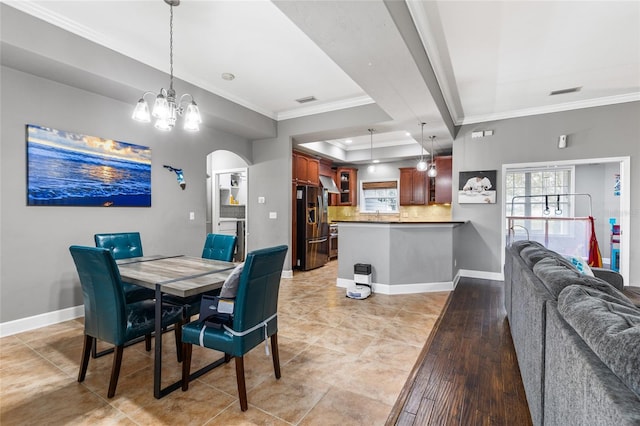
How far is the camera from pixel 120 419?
177cm

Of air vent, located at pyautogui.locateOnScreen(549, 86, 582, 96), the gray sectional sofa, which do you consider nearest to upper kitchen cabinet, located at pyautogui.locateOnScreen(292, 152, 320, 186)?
air vent, located at pyautogui.locateOnScreen(549, 86, 582, 96)

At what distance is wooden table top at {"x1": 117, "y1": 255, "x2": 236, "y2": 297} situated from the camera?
76.4 inches

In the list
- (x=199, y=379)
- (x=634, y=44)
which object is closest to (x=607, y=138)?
(x=634, y=44)

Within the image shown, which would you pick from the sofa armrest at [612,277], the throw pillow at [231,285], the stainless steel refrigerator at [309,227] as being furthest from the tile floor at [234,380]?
the stainless steel refrigerator at [309,227]

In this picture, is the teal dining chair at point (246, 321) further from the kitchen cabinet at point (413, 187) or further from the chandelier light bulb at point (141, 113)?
the kitchen cabinet at point (413, 187)

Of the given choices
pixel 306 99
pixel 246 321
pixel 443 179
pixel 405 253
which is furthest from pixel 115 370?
pixel 443 179

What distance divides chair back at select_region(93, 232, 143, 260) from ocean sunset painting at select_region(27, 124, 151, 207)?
2.37 feet

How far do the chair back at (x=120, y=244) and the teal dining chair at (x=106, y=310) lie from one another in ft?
3.50

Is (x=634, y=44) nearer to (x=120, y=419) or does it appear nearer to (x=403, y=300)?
(x=403, y=300)

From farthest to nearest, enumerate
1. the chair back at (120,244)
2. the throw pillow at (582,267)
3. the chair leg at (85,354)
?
1. the chair back at (120,244)
2. the throw pillow at (582,267)
3. the chair leg at (85,354)

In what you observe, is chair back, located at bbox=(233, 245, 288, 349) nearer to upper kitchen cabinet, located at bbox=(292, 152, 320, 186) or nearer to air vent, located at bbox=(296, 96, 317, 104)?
air vent, located at bbox=(296, 96, 317, 104)

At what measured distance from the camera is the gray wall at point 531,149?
14.1ft

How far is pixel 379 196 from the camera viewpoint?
27.9ft

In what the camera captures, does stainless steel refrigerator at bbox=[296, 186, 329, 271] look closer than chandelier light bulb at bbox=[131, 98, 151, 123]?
No
